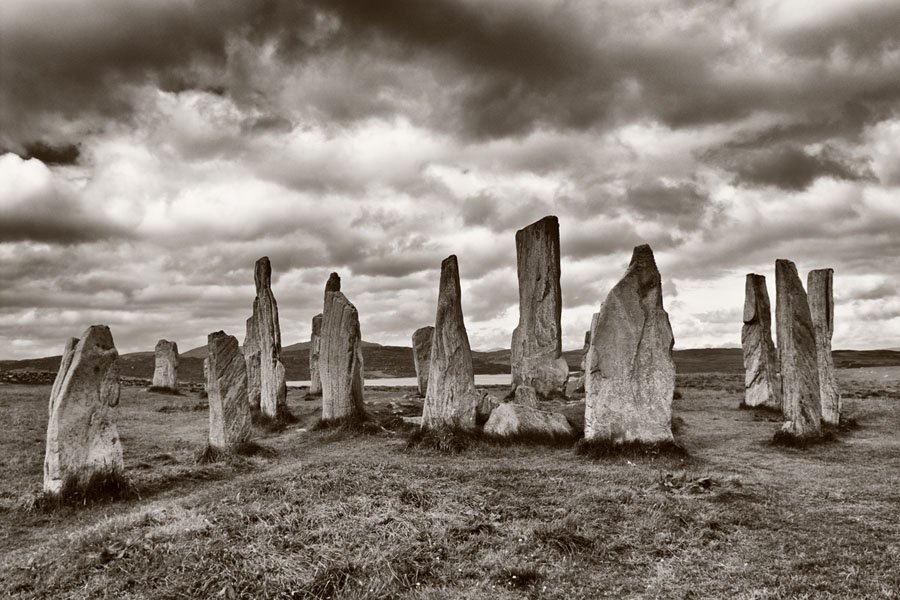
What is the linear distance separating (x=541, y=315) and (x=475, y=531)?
55.7ft

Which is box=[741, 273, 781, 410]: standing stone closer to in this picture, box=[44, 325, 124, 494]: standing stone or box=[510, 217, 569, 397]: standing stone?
box=[510, 217, 569, 397]: standing stone

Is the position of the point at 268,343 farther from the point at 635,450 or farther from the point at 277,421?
the point at 635,450

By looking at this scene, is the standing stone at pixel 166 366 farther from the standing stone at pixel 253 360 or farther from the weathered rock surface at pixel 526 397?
the weathered rock surface at pixel 526 397

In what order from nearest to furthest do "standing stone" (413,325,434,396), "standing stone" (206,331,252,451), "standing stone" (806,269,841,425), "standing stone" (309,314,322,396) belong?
"standing stone" (206,331,252,451)
"standing stone" (806,269,841,425)
"standing stone" (413,325,434,396)
"standing stone" (309,314,322,396)

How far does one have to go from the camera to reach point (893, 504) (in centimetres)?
1012

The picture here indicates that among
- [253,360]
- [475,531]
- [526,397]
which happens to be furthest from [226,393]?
[253,360]

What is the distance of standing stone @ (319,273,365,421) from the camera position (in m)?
20.4

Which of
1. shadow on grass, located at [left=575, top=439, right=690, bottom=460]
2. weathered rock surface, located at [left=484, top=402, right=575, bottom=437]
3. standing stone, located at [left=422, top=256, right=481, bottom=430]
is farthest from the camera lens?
standing stone, located at [left=422, top=256, right=481, bottom=430]

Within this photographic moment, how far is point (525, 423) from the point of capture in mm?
16578

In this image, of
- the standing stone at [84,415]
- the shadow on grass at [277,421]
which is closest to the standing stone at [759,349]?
the shadow on grass at [277,421]

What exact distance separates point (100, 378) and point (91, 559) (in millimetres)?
4964

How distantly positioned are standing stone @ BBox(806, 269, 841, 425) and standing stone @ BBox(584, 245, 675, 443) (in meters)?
6.49

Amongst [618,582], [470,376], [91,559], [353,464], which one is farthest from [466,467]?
[91,559]

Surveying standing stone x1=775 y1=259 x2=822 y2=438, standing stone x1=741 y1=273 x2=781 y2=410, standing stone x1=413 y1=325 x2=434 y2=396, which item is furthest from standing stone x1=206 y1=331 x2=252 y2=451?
standing stone x1=741 y1=273 x2=781 y2=410
